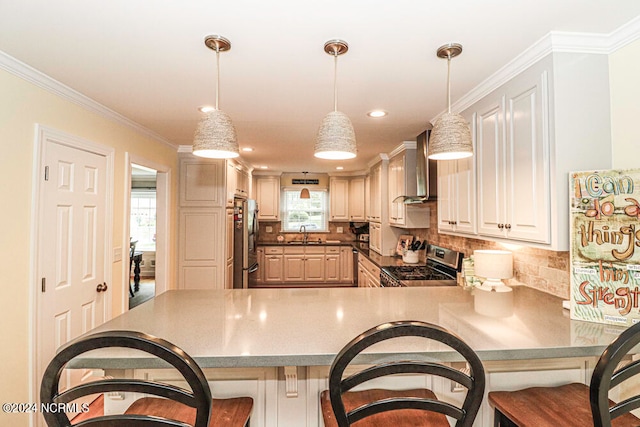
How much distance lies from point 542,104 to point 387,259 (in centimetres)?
293

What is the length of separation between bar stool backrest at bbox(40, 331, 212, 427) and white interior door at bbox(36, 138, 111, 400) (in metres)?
1.64

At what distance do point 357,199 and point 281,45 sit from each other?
16.8ft

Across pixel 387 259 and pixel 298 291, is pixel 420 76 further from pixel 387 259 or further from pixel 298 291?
pixel 387 259

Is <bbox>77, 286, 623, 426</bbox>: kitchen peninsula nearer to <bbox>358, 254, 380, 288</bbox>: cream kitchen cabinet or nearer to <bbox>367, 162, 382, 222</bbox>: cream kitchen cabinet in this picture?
<bbox>358, 254, 380, 288</bbox>: cream kitchen cabinet

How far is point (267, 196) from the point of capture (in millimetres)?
6613

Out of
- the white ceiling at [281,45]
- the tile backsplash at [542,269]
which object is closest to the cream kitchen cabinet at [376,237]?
the tile backsplash at [542,269]

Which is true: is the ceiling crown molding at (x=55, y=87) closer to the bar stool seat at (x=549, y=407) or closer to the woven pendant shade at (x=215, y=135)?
the woven pendant shade at (x=215, y=135)

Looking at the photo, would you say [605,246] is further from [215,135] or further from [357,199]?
[357,199]

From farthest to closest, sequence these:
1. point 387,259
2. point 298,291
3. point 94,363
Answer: point 387,259 → point 298,291 → point 94,363

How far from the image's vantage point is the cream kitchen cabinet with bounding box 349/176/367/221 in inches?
258

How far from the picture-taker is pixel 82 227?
2.43 metres

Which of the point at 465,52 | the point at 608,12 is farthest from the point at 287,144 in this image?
the point at 608,12

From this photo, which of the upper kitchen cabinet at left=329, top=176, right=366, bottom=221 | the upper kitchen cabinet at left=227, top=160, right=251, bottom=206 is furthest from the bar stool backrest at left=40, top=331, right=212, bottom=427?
the upper kitchen cabinet at left=329, top=176, right=366, bottom=221

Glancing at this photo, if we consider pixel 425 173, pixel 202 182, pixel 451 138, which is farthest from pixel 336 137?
pixel 202 182
